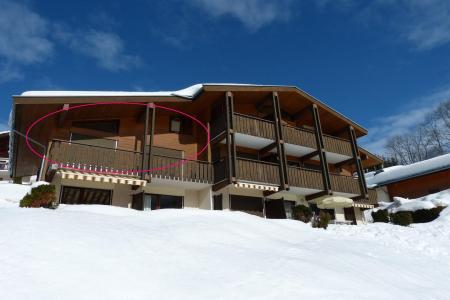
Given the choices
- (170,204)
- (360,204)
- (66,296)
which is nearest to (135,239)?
(66,296)

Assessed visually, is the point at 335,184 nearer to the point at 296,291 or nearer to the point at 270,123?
the point at 270,123

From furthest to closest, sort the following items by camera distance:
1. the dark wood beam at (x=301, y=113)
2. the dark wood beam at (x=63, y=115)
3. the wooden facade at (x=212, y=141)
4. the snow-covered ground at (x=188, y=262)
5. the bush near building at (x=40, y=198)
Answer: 1. the dark wood beam at (x=301, y=113)
2. the wooden facade at (x=212, y=141)
3. the dark wood beam at (x=63, y=115)
4. the bush near building at (x=40, y=198)
5. the snow-covered ground at (x=188, y=262)

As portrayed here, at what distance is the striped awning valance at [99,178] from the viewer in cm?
1487

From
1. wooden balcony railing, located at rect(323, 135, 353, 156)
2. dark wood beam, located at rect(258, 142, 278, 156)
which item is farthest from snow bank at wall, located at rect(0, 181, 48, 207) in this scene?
wooden balcony railing, located at rect(323, 135, 353, 156)

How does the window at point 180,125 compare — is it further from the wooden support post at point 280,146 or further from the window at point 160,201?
the wooden support post at point 280,146

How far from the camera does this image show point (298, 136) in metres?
22.8

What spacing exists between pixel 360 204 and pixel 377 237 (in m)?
9.35

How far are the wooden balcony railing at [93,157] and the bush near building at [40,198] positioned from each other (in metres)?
2.49

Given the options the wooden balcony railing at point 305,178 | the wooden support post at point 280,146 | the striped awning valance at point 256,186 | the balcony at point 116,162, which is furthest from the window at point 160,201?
the wooden balcony railing at point 305,178

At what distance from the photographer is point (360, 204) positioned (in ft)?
80.3

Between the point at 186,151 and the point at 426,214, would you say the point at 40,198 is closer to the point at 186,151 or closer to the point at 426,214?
the point at 186,151

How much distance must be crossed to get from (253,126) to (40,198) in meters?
11.8

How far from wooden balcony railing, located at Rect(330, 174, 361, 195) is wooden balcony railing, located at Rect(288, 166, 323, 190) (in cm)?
123

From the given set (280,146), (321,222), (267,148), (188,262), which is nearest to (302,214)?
(321,222)
